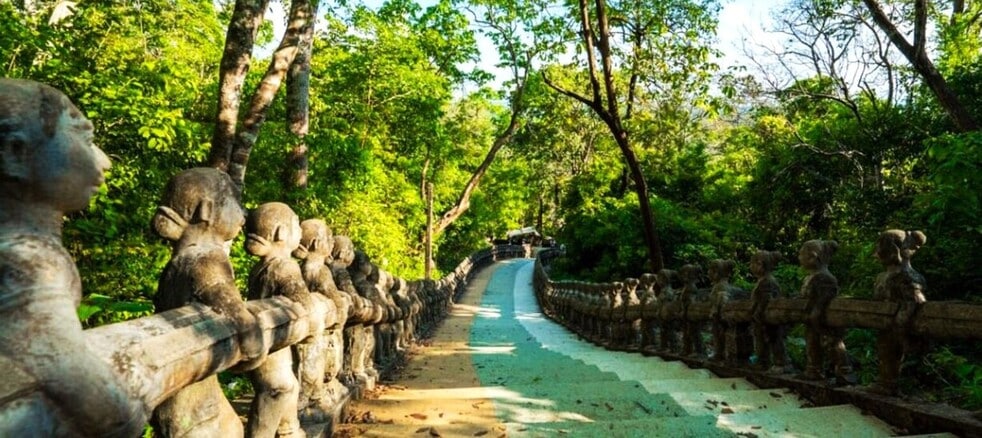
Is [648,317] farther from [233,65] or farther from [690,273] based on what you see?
[233,65]

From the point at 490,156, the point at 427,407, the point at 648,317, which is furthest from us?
the point at 490,156

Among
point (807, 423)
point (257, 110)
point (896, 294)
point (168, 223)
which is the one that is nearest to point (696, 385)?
point (807, 423)

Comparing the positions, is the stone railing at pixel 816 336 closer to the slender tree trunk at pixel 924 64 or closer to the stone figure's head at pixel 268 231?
the stone figure's head at pixel 268 231

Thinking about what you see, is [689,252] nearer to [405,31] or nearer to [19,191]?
[405,31]

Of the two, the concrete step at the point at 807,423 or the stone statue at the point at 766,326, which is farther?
the stone statue at the point at 766,326

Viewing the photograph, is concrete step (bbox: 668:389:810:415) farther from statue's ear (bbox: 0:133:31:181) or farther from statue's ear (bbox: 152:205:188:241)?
statue's ear (bbox: 0:133:31:181)

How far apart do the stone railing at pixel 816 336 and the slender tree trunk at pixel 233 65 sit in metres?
5.46

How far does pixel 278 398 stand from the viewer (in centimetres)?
260

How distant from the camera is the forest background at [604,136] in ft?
21.5

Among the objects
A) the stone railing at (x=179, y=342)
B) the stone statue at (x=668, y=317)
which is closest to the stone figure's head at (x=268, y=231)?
the stone railing at (x=179, y=342)

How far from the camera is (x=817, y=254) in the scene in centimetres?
446

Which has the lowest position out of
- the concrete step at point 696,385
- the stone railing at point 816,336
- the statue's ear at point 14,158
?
the concrete step at point 696,385

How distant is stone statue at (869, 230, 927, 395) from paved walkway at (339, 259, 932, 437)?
300 mm

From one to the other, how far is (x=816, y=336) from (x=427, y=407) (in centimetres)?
280
